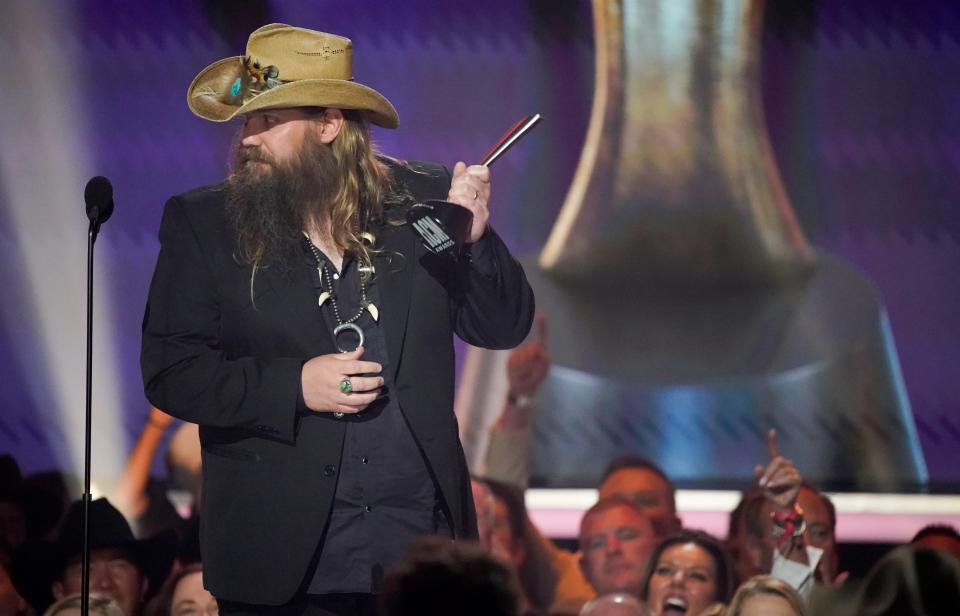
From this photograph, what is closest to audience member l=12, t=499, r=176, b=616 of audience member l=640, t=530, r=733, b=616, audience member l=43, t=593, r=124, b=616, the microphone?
audience member l=43, t=593, r=124, b=616

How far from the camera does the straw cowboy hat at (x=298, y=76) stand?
2650 millimetres

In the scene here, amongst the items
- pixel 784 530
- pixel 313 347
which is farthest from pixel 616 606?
pixel 313 347

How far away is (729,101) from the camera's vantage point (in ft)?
15.8

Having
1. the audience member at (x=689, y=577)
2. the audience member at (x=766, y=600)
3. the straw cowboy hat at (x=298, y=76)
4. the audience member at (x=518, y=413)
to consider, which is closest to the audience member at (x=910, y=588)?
the straw cowboy hat at (x=298, y=76)

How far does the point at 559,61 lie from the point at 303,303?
8.27ft

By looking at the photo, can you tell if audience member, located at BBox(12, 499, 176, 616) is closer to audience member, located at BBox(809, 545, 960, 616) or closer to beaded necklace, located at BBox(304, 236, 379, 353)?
beaded necklace, located at BBox(304, 236, 379, 353)

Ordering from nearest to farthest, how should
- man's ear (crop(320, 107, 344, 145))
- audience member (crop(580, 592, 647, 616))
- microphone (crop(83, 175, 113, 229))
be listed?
1. man's ear (crop(320, 107, 344, 145))
2. microphone (crop(83, 175, 113, 229))
3. audience member (crop(580, 592, 647, 616))

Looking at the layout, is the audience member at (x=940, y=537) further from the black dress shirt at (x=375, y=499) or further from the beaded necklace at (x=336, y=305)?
the beaded necklace at (x=336, y=305)

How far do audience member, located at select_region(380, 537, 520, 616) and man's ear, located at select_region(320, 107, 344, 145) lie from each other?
1.13 m

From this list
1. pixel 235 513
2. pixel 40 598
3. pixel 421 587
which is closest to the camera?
pixel 421 587

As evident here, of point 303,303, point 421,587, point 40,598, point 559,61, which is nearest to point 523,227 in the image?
point 559,61

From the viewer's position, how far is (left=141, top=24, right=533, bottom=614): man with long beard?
248 centimetres

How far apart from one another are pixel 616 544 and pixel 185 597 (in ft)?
4.81

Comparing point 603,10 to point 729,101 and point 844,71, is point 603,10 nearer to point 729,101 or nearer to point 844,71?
point 729,101
